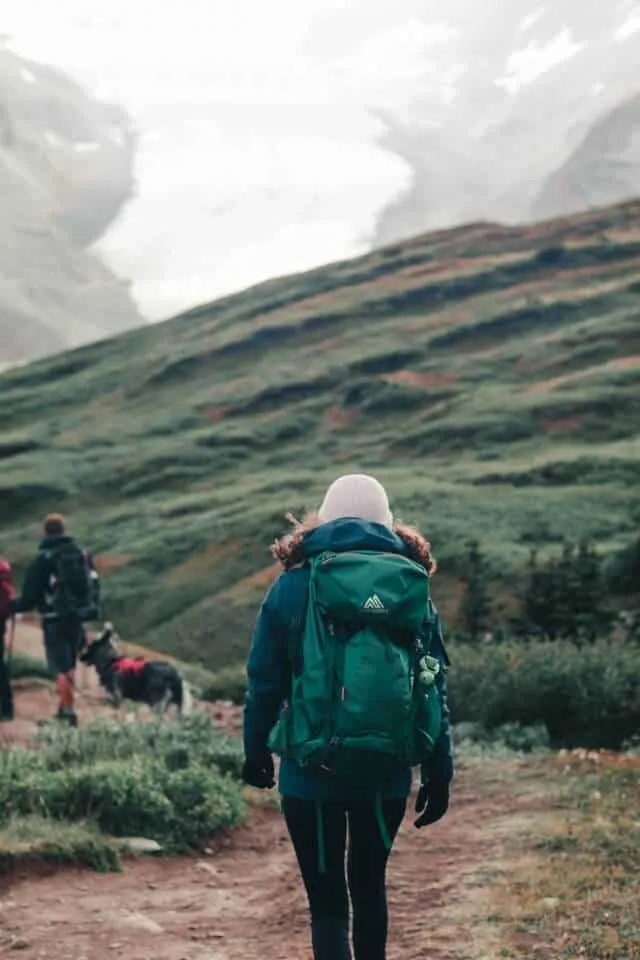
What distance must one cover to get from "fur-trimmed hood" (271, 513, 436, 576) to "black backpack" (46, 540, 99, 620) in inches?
266

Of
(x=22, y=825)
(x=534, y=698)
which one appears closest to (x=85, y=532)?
(x=534, y=698)

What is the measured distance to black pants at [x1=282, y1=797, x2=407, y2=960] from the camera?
12.9 ft

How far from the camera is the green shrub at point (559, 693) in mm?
10516

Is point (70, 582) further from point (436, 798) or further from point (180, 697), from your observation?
point (436, 798)

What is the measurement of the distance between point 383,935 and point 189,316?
79669mm

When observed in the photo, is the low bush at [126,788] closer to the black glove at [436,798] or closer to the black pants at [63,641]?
the black pants at [63,641]

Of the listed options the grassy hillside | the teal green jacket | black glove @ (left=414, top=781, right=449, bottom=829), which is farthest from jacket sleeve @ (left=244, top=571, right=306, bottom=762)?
the grassy hillside

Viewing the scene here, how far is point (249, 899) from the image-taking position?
6488 millimetres

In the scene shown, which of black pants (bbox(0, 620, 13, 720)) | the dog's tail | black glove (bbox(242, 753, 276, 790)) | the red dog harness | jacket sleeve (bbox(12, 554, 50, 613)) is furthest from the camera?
the red dog harness

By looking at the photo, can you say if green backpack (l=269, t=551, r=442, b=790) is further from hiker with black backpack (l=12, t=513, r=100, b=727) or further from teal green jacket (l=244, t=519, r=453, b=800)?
hiker with black backpack (l=12, t=513, r=100, b=727)

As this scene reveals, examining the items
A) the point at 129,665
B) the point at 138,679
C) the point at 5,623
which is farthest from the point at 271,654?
the point at 129,665

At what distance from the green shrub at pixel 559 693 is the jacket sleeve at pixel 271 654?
23.2 ft

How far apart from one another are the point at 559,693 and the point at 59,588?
4725 millimetres

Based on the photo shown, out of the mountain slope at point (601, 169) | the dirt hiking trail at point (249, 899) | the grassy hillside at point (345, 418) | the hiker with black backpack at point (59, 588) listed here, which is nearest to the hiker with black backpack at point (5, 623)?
the hiker with black backpack at point (59, 588)
